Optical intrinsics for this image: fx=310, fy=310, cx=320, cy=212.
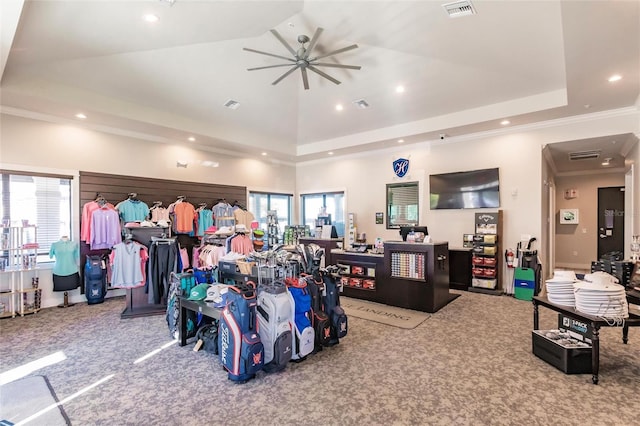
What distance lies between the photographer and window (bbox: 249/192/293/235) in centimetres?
864

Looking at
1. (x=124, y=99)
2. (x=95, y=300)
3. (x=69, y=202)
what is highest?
(x=124, y=99)

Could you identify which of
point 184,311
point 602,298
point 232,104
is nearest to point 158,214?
point 232,104

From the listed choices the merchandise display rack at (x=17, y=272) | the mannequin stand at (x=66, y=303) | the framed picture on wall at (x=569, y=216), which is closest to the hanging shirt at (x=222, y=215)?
the mannequin stand at (x=66, y=303)

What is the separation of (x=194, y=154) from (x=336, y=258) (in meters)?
4.22

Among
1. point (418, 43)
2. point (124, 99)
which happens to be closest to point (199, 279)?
point (124, 99)

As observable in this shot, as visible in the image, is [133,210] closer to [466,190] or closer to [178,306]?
[178,306]

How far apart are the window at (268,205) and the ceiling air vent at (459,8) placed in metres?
6.03

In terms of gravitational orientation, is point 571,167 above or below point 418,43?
below

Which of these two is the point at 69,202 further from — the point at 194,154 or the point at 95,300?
the point at 194,154

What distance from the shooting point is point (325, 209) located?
9125mm

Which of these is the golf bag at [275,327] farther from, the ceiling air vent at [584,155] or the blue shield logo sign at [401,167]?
the ceiling air vent at [584,155]

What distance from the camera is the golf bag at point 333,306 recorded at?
3.53 metres

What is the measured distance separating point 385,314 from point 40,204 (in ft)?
19.7

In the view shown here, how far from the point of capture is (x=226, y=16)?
374 centimetres
